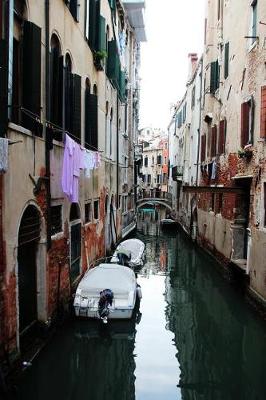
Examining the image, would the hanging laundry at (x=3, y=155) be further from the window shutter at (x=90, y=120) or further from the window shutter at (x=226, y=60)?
the window shutter at (x=226, y=60)

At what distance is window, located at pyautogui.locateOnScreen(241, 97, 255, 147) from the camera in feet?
39.5

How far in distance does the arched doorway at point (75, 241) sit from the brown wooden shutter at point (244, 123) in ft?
16.9

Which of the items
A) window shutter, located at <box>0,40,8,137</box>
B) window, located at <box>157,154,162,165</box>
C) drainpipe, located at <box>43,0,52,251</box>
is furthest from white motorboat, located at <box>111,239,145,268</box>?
window, located at <box>157,154,162,165</box>

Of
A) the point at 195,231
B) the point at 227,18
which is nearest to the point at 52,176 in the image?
the point at 227,18

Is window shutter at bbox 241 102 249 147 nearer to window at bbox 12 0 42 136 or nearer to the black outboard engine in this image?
the black outboard engine

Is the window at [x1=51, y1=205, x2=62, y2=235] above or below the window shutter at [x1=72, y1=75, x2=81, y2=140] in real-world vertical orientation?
below

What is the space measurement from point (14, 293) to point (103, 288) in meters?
3.28

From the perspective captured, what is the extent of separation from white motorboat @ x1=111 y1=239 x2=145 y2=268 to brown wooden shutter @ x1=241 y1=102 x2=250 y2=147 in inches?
199

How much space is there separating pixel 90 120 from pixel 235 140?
475cm

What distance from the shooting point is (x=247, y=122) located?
12625mm

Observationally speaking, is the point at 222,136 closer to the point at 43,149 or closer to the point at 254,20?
the point at 254,20

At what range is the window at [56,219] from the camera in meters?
8.86

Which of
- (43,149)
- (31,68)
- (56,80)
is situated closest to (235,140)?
(56,80)

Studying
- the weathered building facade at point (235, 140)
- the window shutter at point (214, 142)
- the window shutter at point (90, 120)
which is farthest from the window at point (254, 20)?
the window shutter at point (214, 142)
